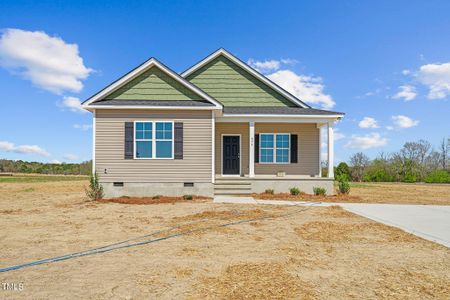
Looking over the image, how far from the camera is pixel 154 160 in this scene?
41.3 ft

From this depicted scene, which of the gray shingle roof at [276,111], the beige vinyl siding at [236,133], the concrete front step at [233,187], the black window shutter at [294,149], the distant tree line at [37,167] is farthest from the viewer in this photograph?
the distant tree line at [37,167]

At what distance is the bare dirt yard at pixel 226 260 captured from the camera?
3410 millimetres

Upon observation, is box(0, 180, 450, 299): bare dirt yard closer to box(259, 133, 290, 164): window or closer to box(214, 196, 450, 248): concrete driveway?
box(214, 196, 450, 248): concrete driveway

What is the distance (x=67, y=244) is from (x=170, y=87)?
8.98 m

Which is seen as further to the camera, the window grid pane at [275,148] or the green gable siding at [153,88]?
the window grid pane at [275,148]

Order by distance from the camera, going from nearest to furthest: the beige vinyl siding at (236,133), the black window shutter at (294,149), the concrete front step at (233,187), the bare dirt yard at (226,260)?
the bare dirt yard at (226,260) < the concrete front step at (233,187) < the beige vinyl siding at (236,133) < the black window shutter at (294,149)

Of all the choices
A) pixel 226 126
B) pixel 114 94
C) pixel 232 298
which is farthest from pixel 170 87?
pixel 232 298

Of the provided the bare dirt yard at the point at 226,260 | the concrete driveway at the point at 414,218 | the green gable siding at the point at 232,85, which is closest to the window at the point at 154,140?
the concrete driveway at the point at 414,218

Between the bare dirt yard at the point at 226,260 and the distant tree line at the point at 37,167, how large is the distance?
50160mm

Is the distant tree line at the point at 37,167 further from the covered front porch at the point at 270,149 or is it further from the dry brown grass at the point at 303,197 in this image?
the dry brown grass at the point at 303,197

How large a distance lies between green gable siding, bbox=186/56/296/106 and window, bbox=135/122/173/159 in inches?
171

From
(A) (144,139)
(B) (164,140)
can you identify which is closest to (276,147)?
(B) (164,140)

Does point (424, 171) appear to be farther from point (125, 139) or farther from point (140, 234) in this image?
point (140, 234)

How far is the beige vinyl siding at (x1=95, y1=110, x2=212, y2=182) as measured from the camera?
41.1 ft
